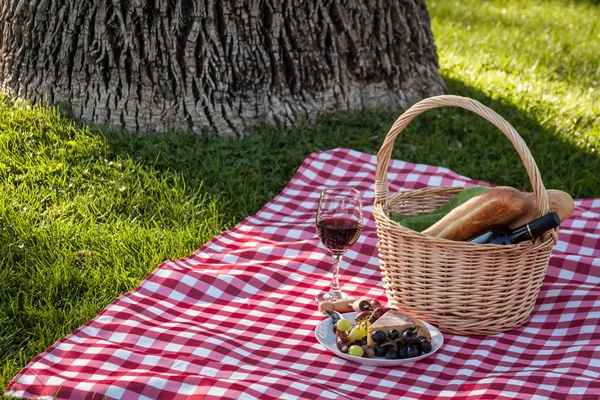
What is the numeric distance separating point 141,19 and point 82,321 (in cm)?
186

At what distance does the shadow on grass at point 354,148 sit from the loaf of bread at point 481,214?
1310mm

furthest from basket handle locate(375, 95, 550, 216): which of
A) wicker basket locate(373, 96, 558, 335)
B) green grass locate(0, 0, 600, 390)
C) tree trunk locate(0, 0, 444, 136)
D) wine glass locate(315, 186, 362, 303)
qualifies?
tree trunk locate(0, 0, 444, 136)

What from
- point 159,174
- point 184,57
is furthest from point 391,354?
point 184,57

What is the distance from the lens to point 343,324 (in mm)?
2678

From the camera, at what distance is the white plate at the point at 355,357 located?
2.62m

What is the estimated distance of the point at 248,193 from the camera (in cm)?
411

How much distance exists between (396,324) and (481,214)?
0.47 metres

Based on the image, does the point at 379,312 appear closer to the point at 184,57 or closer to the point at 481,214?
the point at 481,214

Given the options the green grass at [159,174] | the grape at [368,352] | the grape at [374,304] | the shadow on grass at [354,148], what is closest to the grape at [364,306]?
the grape at [374,304]

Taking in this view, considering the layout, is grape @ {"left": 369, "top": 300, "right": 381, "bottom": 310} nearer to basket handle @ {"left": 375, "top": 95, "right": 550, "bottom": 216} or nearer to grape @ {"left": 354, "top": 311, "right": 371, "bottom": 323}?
grape @ {"left": 354, "top": 311, "right": 371, "bottom": 323}

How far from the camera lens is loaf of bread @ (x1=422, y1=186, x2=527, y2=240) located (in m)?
2.75

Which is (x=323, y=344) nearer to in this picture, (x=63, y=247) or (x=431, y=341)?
(x=431, y=341)

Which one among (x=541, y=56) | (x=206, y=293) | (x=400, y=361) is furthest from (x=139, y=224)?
(x=541, y=56)

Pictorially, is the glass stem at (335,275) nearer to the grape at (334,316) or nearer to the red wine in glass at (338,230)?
the red wine in glass at (338,230)
